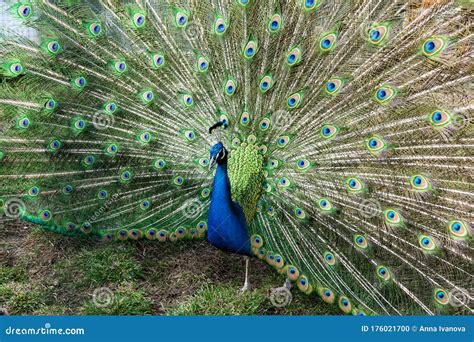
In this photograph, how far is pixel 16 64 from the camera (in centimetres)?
312

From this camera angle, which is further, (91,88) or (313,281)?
(91,88)

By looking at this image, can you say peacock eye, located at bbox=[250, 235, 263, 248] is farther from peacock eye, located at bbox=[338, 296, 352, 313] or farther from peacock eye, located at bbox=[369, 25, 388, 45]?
peacock eye, located at bbox=[369, 25, 388, 45]

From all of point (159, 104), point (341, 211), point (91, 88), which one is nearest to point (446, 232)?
point (341, 211)

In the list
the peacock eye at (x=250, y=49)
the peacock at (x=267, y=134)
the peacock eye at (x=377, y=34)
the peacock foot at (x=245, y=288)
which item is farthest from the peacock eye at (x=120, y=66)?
the peacock foot at (x=245, y=288)

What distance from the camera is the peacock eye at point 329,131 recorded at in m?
2.83

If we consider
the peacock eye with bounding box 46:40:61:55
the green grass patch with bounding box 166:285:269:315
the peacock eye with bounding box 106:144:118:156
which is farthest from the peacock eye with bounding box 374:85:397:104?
the peacock eye with bounding box 46:40:61:55

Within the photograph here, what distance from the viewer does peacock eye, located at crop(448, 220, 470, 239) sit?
2494 mm

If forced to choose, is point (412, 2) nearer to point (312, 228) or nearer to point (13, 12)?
point (312, 228)

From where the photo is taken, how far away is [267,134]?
9.77ft

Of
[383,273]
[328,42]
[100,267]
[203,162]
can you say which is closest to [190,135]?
[203,162]

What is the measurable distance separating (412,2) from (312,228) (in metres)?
1.54

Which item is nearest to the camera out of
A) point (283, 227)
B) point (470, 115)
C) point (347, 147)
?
point (470, 115)

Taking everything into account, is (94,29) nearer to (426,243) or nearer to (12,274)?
(12,274)

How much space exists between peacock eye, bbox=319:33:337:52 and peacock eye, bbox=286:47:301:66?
147 millimetres
